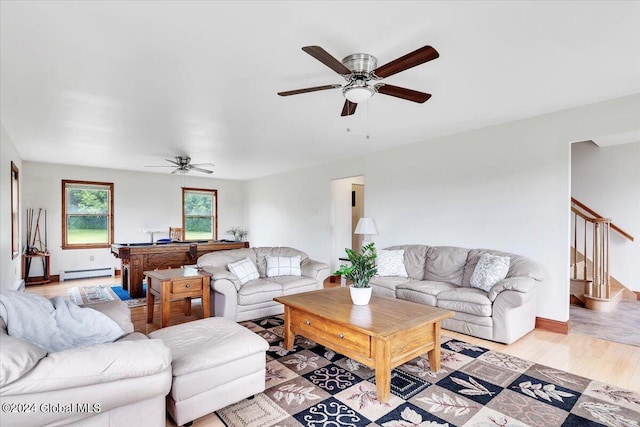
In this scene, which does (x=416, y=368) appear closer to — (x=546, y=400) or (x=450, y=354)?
(x=450, y=354)

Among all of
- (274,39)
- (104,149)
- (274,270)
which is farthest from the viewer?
(104,149)

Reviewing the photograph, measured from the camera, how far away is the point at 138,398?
1554 millimetres

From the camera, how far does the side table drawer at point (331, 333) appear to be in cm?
238

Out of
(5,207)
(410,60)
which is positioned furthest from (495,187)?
(5,207)

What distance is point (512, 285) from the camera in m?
3.23

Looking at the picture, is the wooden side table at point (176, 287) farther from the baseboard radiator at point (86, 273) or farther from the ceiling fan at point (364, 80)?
the baseboard radiator at point (86, 273)

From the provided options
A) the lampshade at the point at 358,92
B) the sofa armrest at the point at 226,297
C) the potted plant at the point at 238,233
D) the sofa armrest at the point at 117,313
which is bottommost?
the sofa armrest at the point at 226,297

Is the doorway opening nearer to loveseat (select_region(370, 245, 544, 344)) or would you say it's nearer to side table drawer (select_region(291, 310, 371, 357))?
loveseat (select_region(370, 245, 544, 344))

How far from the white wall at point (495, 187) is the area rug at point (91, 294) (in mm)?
4570

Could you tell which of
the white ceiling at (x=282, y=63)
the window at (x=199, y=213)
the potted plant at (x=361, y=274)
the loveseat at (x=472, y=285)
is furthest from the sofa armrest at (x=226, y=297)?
the window at (x=199, y=213)

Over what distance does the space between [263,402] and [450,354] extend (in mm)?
1813

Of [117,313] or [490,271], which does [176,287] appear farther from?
[490,271]

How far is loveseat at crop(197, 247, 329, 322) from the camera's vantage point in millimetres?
3855

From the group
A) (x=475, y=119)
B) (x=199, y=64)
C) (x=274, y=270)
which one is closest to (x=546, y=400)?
(x=475, y=119)
